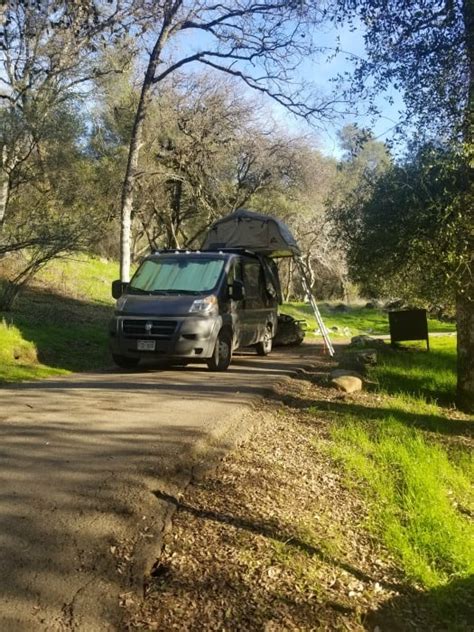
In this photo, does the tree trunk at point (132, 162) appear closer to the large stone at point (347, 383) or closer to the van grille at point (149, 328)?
the van grille at point (149, 328)

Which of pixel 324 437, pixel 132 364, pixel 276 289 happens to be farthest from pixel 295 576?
pixel 276 289

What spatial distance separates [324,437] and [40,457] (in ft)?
9.96

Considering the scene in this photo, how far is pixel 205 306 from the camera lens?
10250mm

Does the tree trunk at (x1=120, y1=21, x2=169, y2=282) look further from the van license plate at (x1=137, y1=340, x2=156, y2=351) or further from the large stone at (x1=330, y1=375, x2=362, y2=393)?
the large stone at (x1=330, y1=375, x2=362, y2=393)

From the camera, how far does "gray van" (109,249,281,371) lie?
10.0 meters

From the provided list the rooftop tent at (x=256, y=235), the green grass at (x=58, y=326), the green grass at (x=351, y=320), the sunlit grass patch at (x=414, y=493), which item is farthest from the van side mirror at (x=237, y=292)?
the green grass at (x=351, y=320)

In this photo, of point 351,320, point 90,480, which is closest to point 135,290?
point 90,480

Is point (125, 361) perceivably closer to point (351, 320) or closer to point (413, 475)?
point (413, 475)

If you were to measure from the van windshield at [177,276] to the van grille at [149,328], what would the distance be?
904mm

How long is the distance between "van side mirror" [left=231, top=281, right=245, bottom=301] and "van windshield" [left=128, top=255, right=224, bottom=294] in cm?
39

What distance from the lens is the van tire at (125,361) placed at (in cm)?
1055

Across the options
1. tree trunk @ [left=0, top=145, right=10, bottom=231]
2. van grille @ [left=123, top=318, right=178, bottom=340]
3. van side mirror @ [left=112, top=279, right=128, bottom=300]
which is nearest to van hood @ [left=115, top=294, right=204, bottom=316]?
van grille @ [left=123, top=318, right=178, bottom=340]

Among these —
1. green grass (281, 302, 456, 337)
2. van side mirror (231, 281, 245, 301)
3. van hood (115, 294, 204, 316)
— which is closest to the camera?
van hood (115, 294, 204, 316)

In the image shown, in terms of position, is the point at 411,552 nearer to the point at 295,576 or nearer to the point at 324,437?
the point at 295,576
